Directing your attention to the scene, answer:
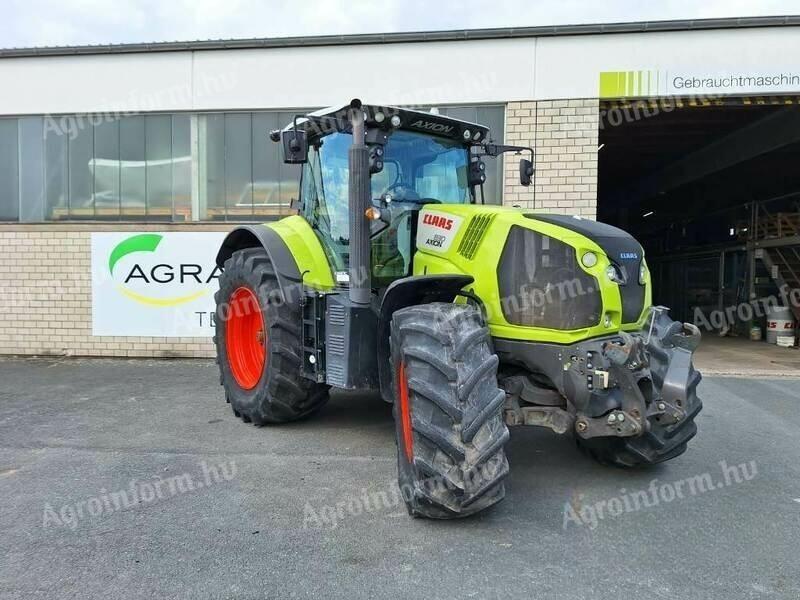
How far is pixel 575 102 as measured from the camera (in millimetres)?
8570

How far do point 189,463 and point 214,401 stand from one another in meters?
2.11

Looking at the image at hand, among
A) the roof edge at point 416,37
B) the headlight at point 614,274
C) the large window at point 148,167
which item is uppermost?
the roof edge at point 416,37

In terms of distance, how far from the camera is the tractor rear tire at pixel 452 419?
310 cm

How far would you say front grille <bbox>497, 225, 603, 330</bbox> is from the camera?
3.52m

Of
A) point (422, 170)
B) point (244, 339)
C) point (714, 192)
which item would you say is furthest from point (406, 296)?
point (714, 192)

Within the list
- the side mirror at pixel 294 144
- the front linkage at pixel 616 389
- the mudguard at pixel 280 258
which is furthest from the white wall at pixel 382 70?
the front linkage at pixel 616 389

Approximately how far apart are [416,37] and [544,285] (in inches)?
247

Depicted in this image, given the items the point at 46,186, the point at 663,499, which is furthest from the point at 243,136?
the point at 663,499

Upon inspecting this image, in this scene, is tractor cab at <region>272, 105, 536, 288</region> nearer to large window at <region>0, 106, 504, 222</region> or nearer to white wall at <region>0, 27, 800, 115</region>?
white wall at <region>0, 27, 800, 115</region>

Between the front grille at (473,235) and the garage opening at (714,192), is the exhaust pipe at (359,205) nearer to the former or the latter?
the front grille at (473,235)

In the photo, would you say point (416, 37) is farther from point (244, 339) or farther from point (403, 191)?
point (244, 339)

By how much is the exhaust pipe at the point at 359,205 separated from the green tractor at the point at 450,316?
0.03ft

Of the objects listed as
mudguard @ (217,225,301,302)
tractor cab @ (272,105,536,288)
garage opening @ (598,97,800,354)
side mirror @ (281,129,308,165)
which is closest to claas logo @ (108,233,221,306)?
mudguard @ (217,225,301,302)

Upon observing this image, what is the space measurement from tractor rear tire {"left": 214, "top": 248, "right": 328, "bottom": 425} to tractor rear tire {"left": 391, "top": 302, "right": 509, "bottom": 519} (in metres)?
1.82
